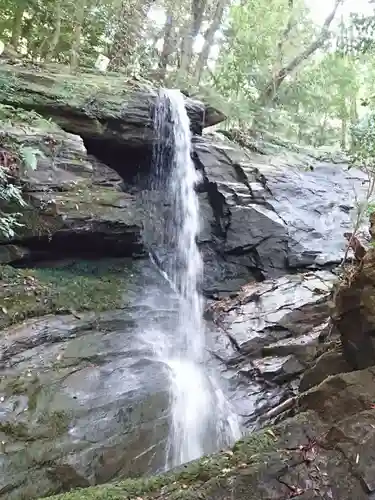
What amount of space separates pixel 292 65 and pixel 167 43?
392 centimetres

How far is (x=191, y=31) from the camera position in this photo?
45.3 ft

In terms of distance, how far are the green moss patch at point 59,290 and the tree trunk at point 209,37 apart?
863 cm

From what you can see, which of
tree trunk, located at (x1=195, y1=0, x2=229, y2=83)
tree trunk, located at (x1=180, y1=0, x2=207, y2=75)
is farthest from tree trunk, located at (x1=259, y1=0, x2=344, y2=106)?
tree trunk, located at (x1=180, y1=0, x2=207, y2=75)

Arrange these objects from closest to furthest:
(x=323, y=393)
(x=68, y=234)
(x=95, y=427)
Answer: (x=323, y=393) → (x=95, y=427) → (x=68, y=234)

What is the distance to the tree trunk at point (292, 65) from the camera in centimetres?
1378

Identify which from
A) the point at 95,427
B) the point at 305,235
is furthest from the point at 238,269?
the point at 95,427

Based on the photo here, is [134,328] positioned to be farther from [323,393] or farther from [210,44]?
[210,44]

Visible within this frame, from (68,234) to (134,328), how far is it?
1.93m

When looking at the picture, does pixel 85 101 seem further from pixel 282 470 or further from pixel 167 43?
pixel 282 470

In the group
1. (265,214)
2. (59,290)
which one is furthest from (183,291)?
(59,290)

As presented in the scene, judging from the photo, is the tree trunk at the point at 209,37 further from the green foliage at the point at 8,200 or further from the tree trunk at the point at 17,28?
the green foliage at the point at 8,200

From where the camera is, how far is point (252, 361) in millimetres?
6914

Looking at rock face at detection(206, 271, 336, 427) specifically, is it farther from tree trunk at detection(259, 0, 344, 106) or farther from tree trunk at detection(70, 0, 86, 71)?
tree trunk at detection(259, 0, 344, 106)

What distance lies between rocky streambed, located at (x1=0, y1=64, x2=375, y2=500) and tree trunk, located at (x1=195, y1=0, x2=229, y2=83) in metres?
3.83
